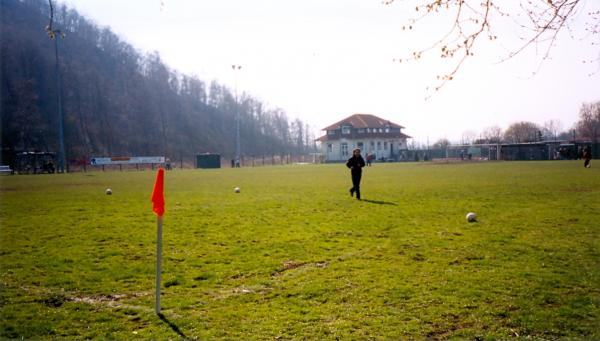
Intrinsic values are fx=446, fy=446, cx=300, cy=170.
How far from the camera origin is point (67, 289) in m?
6.94

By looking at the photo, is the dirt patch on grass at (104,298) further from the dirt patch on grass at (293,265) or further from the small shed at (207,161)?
the small shed at (207,161)

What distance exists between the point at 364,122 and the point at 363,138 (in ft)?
15.0

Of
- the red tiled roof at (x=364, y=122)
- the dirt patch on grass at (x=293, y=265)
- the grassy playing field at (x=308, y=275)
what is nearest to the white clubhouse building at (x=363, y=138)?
the red tiled roof at (x=364, y=122)

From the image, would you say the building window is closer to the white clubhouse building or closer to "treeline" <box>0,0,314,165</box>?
the white clubhouse building

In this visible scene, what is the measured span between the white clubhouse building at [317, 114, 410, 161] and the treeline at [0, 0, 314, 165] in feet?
76.7

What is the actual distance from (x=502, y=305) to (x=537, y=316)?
47 centimetres

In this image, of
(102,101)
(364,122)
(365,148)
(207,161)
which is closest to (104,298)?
(207,161)

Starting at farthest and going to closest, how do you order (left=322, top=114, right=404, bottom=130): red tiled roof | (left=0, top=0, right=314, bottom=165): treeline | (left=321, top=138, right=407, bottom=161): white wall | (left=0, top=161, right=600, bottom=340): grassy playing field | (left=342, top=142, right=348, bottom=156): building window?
(left=322, top=114, right=404, bottom=130): red tiled roof, (left=342, top=142, right=348, bottom=156): building window, (left=321, top=138, right=407, bottom=161): white wall, (left=0, top=0, right=314, bottom=165): treeline, (left=0, top=161, right=600, bottom=340): grassy playing field

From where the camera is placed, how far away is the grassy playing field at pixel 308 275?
212 inches

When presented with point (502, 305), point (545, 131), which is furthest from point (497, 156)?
point (502, 305)

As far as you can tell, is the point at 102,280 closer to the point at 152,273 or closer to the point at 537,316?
the point at 152,273

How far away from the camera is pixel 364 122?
9600 centimetres

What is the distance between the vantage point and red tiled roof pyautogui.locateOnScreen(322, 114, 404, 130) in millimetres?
95562

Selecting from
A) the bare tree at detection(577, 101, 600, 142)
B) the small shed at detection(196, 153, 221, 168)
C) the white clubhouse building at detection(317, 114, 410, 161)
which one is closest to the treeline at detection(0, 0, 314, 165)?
the small shed at detection(196, 153, 221, 168)
